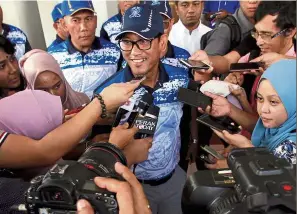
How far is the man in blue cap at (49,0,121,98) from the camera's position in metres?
1.75

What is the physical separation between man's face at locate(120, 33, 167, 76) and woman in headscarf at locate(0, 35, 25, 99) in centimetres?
45

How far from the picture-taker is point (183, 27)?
2287 mm

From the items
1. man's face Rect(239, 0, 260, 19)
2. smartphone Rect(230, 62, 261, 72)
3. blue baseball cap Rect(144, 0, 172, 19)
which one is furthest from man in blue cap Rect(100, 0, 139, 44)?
smartphone Rect(230, 62, 261, 72)

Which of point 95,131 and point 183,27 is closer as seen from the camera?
point 95,131

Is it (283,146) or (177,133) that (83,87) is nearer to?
(177,133)

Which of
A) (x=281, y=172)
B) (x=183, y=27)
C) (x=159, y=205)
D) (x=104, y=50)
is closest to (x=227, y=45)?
(x=183, y=27)

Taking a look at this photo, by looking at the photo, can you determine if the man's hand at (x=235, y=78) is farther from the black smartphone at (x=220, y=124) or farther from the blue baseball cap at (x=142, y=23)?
the blue baseball cap at (x=142, y=23)

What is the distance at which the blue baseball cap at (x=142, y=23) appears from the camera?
124 centimetres

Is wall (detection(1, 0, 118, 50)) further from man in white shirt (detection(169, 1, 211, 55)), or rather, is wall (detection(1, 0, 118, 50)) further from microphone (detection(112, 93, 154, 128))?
microphone (detection(112, 93, 154, 128))

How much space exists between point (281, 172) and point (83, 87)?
1.27m

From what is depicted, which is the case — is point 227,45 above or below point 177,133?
above

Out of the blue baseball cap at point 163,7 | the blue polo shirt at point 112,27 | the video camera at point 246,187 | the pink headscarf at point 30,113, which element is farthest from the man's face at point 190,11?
the video camera at point 246,187

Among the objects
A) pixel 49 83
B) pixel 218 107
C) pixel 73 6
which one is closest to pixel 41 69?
pixel 49 83

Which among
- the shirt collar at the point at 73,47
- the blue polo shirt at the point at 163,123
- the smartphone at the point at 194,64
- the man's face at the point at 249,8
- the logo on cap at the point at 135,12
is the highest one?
the logo on cap at the point at 135,12
